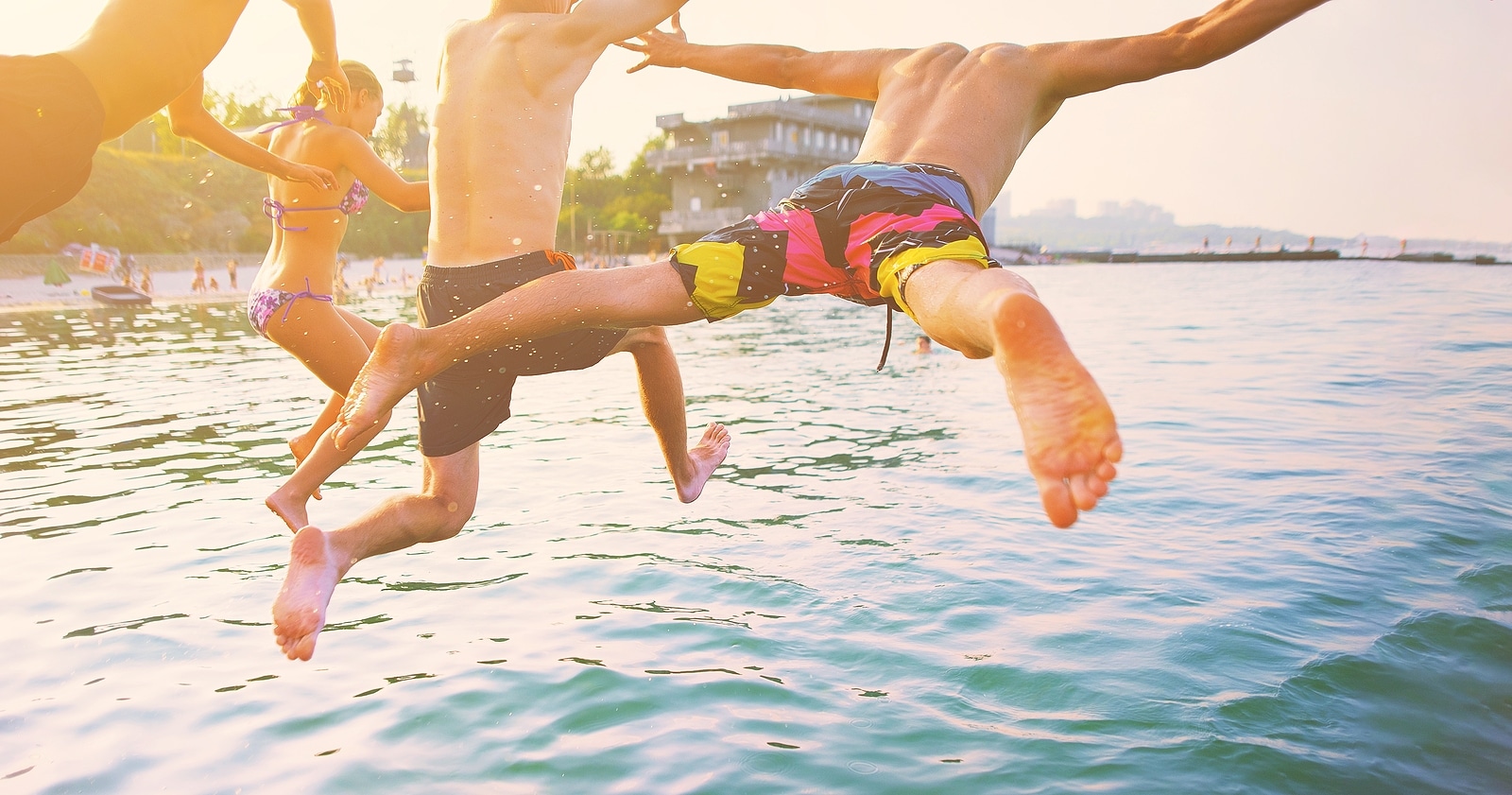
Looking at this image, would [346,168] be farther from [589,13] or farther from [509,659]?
A: [509,659]

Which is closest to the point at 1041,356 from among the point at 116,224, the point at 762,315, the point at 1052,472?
the point at 1052,472

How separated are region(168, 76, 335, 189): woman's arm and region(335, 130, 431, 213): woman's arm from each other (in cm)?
16

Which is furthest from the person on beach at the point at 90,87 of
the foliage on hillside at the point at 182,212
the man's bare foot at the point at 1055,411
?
the foliage on hillside at the point at 182,212

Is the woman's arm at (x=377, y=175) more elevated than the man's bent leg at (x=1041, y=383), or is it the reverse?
the woman's arm at (x=377, y=175)

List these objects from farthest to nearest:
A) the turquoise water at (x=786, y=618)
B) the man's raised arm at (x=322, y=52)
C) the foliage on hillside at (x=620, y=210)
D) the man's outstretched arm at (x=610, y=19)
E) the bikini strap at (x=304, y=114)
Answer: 1. the foliage on hillside at (x=620, y=210)
2. the bikini strap at (x=304, y=114)
3. the turquoise water at (x=786, y=618)
4. the man's raised arm at (x=322, y=52)
5. the man's outstretched arm at (x=610, y=19)

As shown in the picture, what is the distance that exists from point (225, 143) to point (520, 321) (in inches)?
85.0

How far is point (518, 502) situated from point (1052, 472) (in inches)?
287

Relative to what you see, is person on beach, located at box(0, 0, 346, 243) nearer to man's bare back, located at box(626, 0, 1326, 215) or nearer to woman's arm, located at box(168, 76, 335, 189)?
woman's arm, located at box(168, 76, 335, 189)

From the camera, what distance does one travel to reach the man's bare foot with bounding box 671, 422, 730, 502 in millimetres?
5434

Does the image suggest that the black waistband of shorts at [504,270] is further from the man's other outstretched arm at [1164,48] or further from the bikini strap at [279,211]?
the man's other outstretched arm at [1164,48]

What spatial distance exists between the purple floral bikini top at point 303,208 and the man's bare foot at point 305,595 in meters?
1.94

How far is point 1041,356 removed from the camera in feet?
8.86

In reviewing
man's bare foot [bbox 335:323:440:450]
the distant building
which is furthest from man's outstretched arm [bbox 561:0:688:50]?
the distant building

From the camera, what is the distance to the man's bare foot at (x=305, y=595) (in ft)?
12.4
